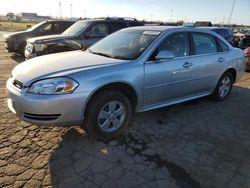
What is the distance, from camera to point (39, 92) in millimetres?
3359

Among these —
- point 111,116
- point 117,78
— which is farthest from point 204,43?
point 111,116

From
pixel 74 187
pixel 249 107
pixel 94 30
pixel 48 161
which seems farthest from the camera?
pixel 94 30

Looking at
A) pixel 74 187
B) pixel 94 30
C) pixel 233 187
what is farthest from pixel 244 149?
pixel 94 30

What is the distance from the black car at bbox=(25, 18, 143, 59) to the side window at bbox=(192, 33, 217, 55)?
4.04 meters

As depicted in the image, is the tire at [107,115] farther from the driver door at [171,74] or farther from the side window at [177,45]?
the side window at [177,45]

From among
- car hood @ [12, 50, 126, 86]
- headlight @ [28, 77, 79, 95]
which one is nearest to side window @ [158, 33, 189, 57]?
car hood @ [12, 50, 126, 86]

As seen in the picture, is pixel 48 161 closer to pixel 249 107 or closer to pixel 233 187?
pixel 233 187

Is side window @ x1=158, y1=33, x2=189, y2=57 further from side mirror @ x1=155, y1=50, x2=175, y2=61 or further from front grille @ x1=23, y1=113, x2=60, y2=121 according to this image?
front grille @ x1=23, y1=113, x2=60, y2=121

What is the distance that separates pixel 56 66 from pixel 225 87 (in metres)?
4.02

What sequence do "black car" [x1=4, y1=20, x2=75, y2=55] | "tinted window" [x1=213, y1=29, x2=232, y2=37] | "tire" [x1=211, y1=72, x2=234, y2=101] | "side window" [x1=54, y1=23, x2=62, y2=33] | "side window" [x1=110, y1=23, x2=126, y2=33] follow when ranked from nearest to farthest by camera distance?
"tire" [x1=211, y1=72, x2=234, y2=101] < "side window" [x1=110, y1=23, x2=126, y2=33] < "black car" [x1=4, y1=20, x2=75, y2=55] < "side window" [x1=54, y1=23, x2=62, y2=33] < "tinted window" [x1=213, y1=29, x2=232, y2=37]

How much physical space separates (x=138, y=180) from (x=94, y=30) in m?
6.95

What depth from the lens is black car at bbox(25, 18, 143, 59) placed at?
333 inches

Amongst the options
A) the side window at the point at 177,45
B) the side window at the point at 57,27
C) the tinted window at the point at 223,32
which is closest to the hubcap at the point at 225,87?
the side window at the point at 177,45

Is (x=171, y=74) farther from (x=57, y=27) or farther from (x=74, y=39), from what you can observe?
(x=57, y=27)
